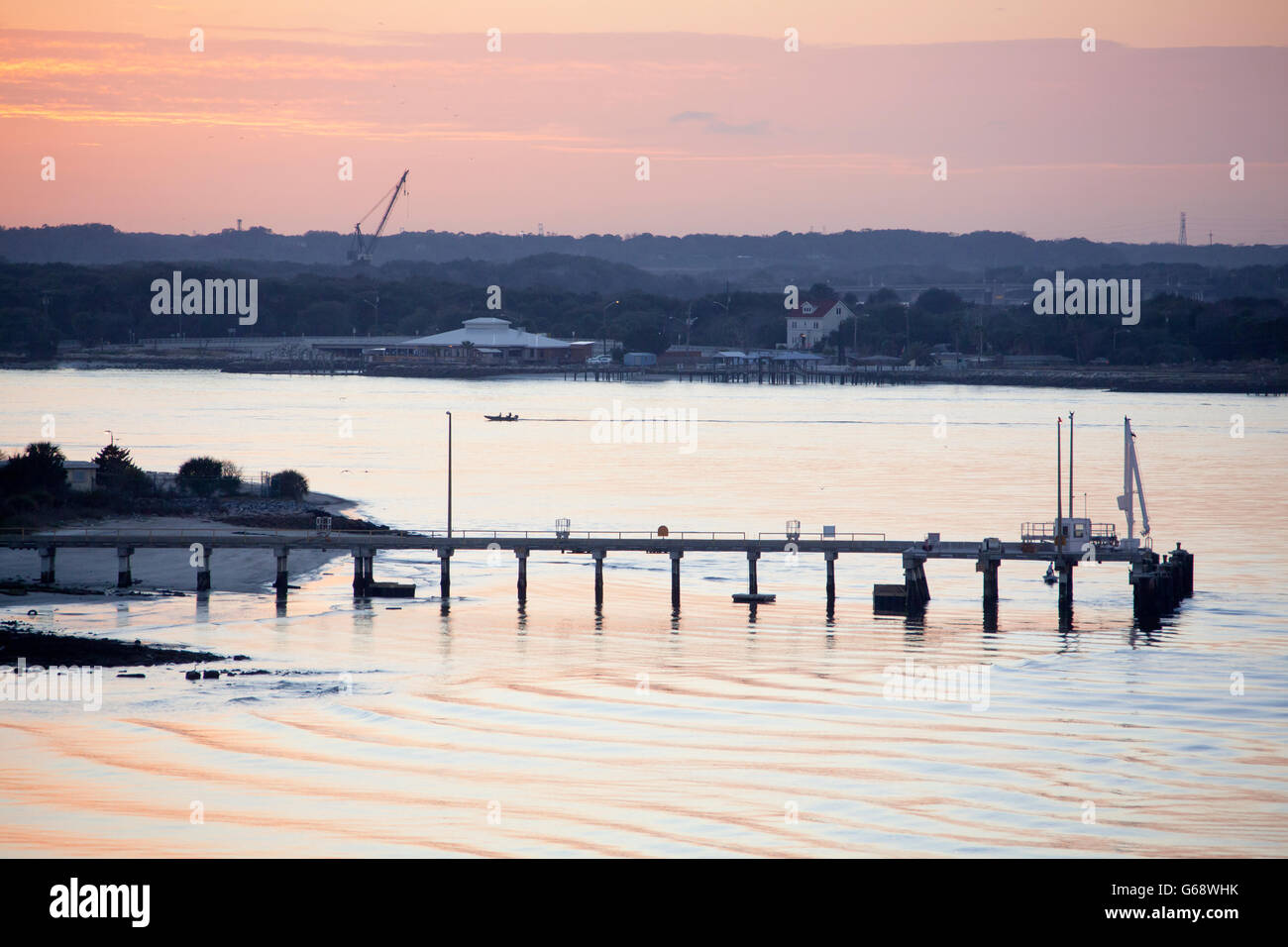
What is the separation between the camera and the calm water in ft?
91.9

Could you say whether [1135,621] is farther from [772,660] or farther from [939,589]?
[772,660]

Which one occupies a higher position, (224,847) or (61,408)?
(61,408)

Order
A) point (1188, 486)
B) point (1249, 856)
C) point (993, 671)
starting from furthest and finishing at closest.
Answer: point (1188, 486) < point (993, 671) < point (1249, 856)

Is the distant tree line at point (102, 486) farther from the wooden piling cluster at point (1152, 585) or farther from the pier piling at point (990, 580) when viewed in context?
the wooden piling cluster at point (1152, 585)

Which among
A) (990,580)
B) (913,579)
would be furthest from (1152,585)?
(913,579)

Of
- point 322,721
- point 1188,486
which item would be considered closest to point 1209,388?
point 1188,486

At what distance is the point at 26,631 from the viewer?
42.2 m

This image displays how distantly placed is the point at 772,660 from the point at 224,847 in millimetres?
19424

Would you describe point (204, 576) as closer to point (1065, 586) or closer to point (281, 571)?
point (281, 571)

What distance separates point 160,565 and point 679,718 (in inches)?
1160
